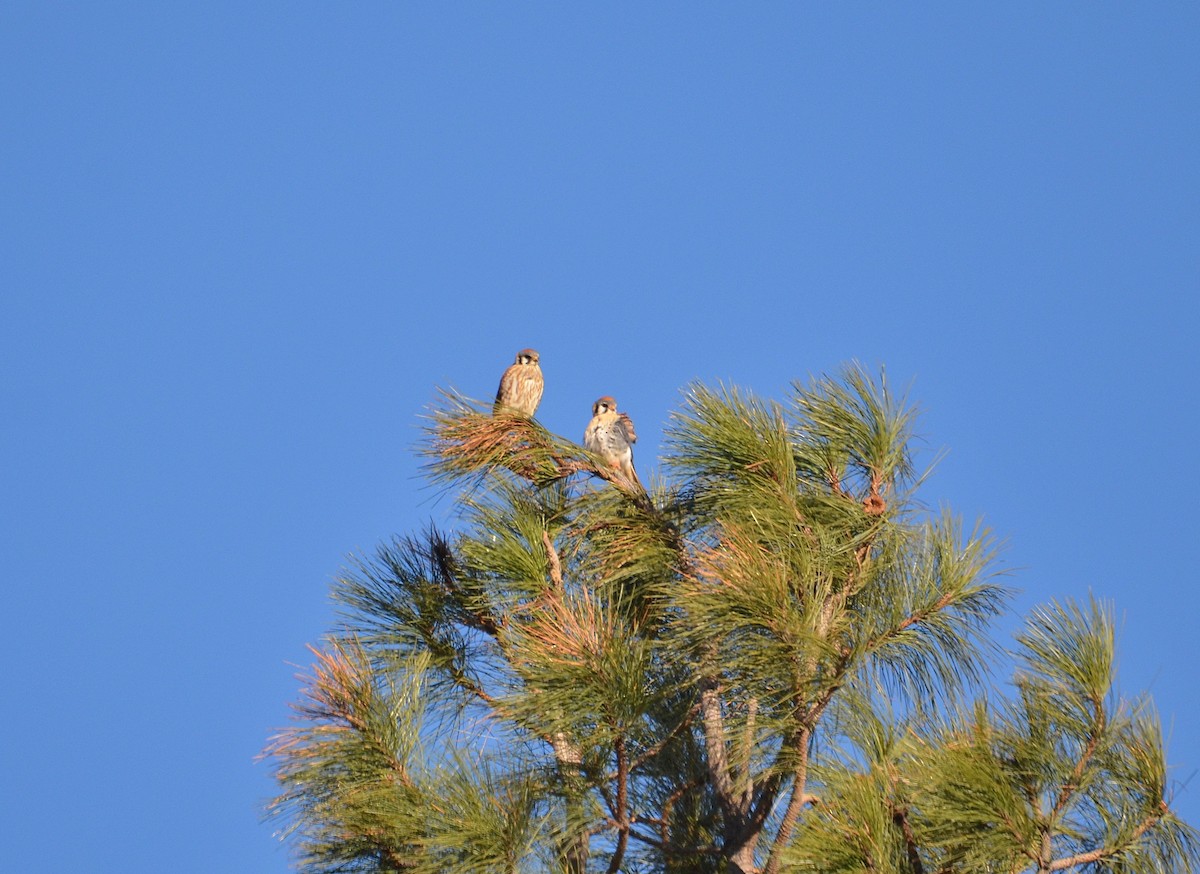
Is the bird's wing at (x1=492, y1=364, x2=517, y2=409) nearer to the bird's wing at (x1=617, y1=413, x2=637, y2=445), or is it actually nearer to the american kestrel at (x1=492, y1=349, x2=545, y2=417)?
the american kestrel at (x1=492, y1=349, x2=545, y2=417)

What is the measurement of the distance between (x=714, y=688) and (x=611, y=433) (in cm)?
267

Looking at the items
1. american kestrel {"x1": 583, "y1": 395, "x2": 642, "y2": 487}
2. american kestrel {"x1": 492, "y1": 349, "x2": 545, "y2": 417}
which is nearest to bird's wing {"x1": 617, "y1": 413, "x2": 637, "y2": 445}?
american kestrel {"x1": 583, "y1": 395, "x2": 642, "y2": 487}

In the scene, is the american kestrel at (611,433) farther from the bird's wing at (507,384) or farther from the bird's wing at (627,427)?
the bird's wing at (507,384)

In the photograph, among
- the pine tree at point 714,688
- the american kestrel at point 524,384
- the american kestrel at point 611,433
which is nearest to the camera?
the pine tree at point 714,688

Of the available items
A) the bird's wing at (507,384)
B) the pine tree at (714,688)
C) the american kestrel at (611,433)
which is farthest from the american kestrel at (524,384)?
the pine tree at (714,688)

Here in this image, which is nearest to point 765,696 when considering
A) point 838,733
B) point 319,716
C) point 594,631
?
point 838,733

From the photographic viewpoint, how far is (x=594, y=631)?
438 centimetres

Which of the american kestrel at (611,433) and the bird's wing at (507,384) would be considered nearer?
the american kestrel at (611,433)

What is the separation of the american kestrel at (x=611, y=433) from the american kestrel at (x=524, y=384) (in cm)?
150

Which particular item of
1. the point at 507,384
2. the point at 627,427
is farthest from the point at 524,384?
the point at 627,427

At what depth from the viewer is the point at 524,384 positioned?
8.84 m

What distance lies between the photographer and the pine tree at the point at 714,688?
157 inches

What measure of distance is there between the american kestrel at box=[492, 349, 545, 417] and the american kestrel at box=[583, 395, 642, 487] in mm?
1498

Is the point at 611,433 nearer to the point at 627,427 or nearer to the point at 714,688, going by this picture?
the point at 627,427
